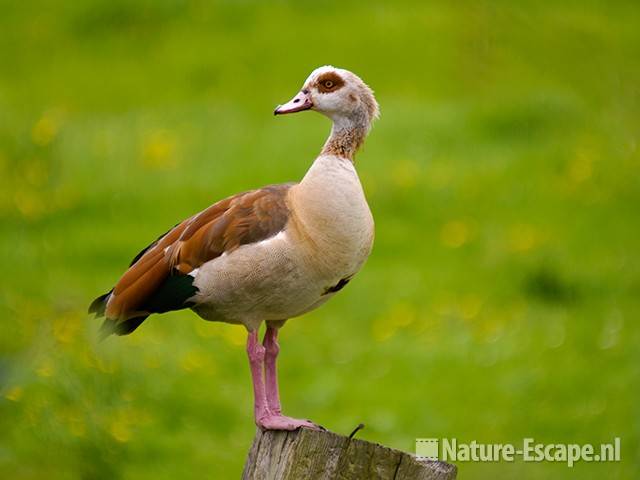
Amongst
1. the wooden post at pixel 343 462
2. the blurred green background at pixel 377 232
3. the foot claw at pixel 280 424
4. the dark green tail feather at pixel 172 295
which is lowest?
the wooden post at pixel 343 462

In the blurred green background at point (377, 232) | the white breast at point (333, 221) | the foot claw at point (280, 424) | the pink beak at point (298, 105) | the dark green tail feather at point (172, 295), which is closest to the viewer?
the foot claw at point (280, 424)

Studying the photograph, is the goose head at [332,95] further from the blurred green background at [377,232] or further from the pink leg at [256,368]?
the pink leg at [256,368]

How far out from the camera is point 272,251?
4.24 meters

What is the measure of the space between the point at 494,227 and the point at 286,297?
7855 mm

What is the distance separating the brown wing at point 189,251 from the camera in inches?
171

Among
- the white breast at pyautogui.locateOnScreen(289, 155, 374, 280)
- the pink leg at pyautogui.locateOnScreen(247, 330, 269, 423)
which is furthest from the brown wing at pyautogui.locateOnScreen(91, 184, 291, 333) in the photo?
the pink leg at pyautogui.locateOnScreen(247, 330, 269, 423)

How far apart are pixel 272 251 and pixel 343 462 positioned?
1.03m

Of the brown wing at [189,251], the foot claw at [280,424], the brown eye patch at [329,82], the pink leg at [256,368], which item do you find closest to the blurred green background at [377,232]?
the brown wing at [189,251]

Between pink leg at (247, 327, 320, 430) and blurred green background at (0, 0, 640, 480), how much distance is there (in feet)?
3.44

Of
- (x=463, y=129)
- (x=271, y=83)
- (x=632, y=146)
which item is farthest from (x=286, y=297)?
Result: (x=271, y=83)

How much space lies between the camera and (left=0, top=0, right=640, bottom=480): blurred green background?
6793mm

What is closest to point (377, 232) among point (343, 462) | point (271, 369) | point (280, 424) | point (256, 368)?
point (271, 369)

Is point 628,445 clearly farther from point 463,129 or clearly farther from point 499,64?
point 463,129
